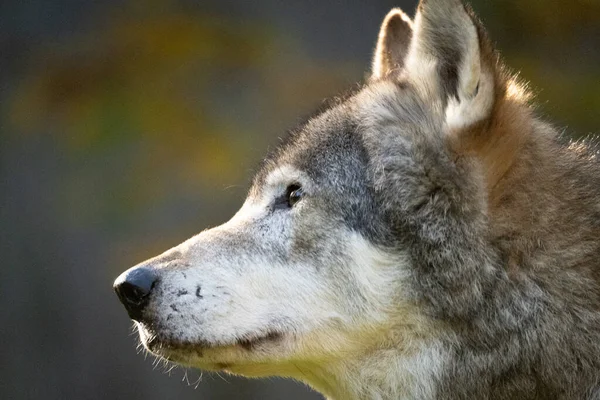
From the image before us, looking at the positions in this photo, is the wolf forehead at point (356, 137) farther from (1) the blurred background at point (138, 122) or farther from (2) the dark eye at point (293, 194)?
(1) the blurred background at point (138, 122)

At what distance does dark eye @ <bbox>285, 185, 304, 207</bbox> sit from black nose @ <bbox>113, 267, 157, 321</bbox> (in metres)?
0.58

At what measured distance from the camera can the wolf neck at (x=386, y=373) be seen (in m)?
2.84

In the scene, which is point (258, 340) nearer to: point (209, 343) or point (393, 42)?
point (209, 343)

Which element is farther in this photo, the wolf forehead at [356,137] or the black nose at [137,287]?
the wolf forehead at [356,137]

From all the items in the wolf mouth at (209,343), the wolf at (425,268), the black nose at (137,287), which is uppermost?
the wolf at (425,268)

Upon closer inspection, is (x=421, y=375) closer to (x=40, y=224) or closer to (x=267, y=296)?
(x=267, y=296)

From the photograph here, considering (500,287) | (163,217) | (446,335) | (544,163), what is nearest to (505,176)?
(544,163)

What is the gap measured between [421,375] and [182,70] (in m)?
4.96

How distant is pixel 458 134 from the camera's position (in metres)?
2.89

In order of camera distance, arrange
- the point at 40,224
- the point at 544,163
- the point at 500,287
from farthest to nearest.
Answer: the point at 40,224 < the point at 544,163 < the point at 500,287

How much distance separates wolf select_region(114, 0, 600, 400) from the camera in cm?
276

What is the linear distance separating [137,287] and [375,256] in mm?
822

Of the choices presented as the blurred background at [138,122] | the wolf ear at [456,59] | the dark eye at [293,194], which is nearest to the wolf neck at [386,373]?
the dark eye at [293,194]

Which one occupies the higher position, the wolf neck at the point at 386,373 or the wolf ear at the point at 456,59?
the wolf ear at the point at 456,59
